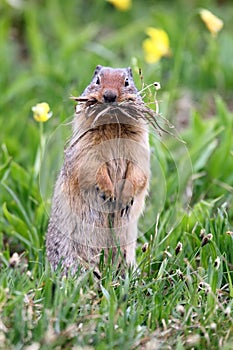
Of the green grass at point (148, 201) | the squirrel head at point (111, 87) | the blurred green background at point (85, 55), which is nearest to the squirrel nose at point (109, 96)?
the squirrel head at point (111, 87)

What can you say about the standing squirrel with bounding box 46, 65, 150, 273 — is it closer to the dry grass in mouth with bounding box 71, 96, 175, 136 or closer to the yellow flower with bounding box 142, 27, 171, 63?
the dry grass in mouth with bounding box 71, 96, 175, 136

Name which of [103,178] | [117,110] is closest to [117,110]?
[117,110]

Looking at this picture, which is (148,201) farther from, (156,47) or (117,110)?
(156,47)

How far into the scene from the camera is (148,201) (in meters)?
5.08

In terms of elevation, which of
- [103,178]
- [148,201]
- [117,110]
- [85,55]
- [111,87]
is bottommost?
[148,201]

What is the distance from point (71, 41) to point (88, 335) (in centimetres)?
442

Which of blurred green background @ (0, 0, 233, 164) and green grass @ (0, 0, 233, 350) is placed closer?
green grass @ (0, 0, 233, 350)

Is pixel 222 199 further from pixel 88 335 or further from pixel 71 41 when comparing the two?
pixel 71 41

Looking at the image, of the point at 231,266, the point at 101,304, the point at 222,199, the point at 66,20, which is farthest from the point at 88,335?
the point at 66,20

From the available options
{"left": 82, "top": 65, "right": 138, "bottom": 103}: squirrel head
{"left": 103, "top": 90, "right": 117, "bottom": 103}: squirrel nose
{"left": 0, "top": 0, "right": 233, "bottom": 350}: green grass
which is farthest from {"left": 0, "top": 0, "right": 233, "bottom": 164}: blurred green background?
{"left": 103, "top": 90, "right": 117, "bottom": 103}: squirrel nose

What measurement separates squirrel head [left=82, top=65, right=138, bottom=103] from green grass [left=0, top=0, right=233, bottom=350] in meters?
0.45

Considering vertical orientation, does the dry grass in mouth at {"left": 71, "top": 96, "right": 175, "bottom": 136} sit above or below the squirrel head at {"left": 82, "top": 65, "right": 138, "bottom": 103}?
below

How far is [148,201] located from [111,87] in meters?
1.15

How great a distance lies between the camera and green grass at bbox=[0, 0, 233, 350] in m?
3.46
